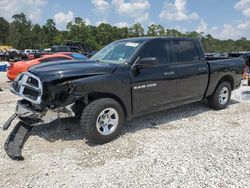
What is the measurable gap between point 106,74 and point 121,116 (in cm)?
82

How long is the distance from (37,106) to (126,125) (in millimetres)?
2005

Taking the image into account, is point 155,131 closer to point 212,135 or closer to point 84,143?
point 212,135

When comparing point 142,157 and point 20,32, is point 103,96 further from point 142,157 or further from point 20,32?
point 20,32

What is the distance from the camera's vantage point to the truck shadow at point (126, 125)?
5132 millimetres

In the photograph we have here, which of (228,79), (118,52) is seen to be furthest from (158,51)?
(228,79)

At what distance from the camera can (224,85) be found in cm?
718

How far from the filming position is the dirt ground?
358 cm

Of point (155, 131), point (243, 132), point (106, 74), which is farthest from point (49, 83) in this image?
point (243, 132)

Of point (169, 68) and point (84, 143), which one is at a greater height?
point (169, 68)

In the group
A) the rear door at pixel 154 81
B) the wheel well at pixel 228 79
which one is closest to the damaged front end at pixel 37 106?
the rear door at pixel 154 81

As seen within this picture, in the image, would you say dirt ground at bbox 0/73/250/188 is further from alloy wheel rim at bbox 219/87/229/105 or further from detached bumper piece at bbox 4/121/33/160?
alloy wheel rim at bbox 219/87/229/105

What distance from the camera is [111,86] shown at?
472 cm

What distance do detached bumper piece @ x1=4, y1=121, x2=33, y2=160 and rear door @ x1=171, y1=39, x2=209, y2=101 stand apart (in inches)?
127

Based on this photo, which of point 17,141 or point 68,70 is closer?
point 68,70
